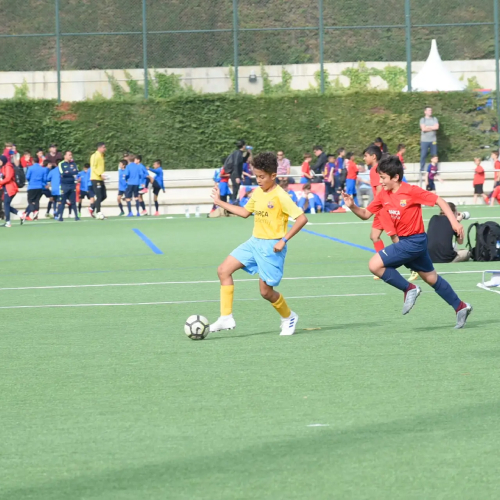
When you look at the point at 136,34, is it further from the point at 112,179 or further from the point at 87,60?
the point at 112,179

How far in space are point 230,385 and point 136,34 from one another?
3367cm

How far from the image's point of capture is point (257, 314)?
11.3 m

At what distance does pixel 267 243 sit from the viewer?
9.48 meters

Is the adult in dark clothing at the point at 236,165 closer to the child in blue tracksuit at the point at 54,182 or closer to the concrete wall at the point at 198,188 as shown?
the concrete wall at the point at 198,188

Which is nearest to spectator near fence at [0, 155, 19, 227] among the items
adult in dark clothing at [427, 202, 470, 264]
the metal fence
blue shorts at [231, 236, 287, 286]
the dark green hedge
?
the dark green hedge

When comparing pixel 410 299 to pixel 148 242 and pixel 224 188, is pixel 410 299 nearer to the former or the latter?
pixel 148 242

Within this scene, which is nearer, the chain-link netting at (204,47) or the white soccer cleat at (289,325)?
the white soccer cleat at (289,325)

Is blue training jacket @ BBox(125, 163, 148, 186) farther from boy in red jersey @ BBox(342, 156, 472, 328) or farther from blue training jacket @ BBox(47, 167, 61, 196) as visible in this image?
boy in red jersey @ BBox(342, 156, 472, 328)

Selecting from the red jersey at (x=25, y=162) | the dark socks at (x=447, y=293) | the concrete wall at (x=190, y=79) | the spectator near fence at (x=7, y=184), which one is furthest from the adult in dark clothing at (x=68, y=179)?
the dark socks at (x=447, y=293)

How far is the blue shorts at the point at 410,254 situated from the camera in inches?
387

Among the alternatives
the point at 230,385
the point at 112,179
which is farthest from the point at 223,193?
the point at 230,385

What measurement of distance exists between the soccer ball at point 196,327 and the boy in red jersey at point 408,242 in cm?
165

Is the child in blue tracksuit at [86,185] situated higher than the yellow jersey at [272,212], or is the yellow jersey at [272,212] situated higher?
the child in blue tracksuit at [86,185]

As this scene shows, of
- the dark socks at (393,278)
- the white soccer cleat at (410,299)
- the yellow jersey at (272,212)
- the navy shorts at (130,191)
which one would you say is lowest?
the white soccer cleat at (410,299)
